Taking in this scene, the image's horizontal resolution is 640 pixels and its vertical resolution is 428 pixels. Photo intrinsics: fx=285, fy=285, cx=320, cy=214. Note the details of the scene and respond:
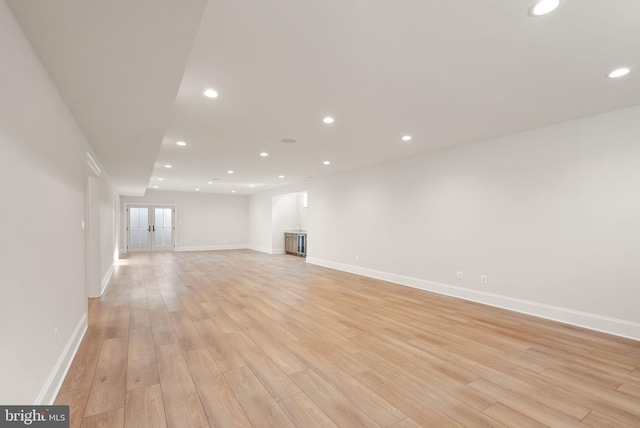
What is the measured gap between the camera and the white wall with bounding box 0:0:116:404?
1384mm

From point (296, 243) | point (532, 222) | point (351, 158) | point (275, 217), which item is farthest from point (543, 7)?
point (275, 217)

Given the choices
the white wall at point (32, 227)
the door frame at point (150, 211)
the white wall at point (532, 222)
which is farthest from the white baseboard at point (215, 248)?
the white wall at point (32, 227)

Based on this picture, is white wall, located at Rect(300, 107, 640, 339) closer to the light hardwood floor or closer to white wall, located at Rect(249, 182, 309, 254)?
the light hardwood floor

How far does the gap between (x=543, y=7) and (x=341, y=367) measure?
117 inches

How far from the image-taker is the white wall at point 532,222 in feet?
11.0

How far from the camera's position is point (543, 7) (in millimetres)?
1748

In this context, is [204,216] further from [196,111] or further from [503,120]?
[503,120]

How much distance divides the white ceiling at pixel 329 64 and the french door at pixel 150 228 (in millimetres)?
8549

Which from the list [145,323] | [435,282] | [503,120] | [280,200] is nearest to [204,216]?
[280,200]

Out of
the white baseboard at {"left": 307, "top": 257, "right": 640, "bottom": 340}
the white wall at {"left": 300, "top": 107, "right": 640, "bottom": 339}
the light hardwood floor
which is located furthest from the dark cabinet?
the light hardwood floor

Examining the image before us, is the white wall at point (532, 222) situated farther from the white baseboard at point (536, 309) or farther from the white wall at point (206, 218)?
the white wall at point (206, 218)

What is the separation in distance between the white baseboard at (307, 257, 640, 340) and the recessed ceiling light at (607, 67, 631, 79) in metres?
2.70

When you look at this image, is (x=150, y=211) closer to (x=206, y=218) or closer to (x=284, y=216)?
(x=206, y=218)

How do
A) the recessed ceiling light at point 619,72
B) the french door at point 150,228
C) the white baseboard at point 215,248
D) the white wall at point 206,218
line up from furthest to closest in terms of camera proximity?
the white baseboard at point 215,248
the white wall at point 206,218
the french door at point 150,228
the recessed ceiling light at point 619,72
